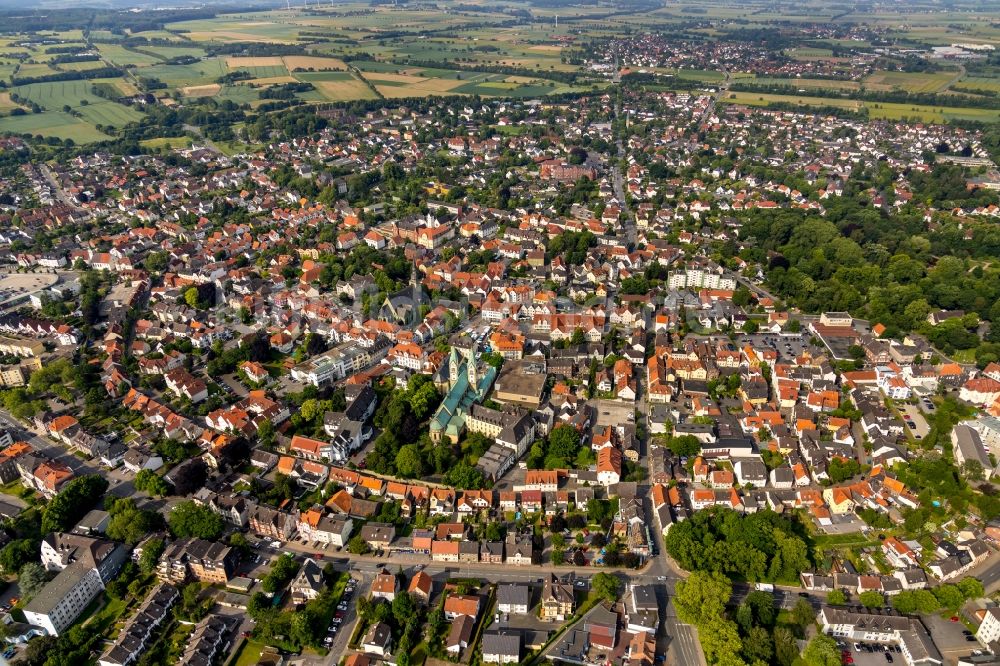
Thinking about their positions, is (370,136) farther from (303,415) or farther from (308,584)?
(308,584)

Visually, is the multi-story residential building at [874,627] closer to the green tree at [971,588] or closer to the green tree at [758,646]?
the green tree at [971,588]

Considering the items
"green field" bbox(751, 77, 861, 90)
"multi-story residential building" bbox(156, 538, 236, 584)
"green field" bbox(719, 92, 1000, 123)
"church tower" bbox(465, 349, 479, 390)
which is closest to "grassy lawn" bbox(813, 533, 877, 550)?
"church tower" bbox(465, 349, 479, 390)

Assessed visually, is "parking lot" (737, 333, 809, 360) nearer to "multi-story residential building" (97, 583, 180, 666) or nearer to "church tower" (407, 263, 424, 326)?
"church tower" (407, 263, 424, 326)

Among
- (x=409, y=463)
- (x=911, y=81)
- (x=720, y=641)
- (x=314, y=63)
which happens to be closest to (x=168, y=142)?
(x=314, y=63)

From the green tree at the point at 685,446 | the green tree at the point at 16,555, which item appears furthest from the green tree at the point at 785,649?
the green tree at the point at 16,555

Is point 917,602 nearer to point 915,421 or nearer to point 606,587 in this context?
point 606,587

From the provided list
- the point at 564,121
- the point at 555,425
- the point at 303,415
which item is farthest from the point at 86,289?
the point at 564,121
